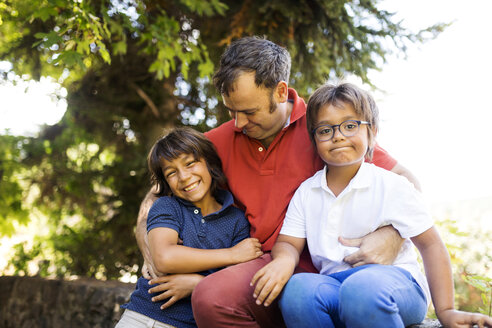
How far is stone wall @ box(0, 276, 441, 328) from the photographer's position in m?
2.99

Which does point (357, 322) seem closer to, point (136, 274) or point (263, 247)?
point (263, 247)

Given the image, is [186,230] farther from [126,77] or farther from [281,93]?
[126,77]

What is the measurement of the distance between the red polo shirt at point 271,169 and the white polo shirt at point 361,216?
0.63ft

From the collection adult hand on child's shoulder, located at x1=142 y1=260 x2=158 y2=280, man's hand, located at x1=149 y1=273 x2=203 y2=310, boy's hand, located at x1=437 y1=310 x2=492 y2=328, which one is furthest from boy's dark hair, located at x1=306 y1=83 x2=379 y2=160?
adult hand on child's shoulder, located at x1=142 y1=260 x2=158 y2=280

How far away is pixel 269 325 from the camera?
1767mm

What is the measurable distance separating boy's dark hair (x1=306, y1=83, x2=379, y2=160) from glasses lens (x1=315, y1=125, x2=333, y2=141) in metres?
0.04

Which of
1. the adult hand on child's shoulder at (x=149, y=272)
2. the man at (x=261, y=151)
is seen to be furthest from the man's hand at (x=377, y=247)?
Result: the adult hand on child's shoulder at (x=149, y=272)

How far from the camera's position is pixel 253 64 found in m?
2.04

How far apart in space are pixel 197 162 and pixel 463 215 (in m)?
2.85

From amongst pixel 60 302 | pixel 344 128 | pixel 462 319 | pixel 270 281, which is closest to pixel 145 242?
pixel 270 281

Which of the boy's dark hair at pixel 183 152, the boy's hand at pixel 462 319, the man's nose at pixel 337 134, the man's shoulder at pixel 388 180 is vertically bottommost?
the boy's hand at pixel 462 319

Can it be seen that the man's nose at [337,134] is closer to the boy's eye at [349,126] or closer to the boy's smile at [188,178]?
the boy's eye at [349,126]

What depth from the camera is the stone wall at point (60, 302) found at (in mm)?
2990

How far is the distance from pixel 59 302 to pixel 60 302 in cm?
1
